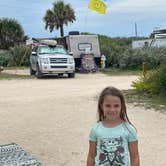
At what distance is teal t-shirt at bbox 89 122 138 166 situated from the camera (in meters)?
3.71

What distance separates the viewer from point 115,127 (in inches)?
149

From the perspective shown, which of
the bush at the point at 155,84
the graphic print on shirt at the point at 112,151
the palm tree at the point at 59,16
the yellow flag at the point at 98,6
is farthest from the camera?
the palm tree at the point at 59,16

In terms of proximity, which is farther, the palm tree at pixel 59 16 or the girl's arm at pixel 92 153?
the palm tree at pixel 59 16

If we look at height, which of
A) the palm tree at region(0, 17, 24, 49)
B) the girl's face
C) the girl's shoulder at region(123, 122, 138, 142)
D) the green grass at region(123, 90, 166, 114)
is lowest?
the green grass at region(123, 90, 166, 114)

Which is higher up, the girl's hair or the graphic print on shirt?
the girl's hair

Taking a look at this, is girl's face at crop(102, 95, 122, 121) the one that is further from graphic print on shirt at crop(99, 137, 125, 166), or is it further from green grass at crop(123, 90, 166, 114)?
green grass at crop(123, 90, 166, 114)

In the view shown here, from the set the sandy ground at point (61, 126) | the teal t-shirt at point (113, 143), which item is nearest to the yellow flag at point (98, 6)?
the sandy ground at point (61, 126)

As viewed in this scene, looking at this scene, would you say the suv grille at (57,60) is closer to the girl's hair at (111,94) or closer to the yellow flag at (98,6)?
the yellow flag at (98,6)

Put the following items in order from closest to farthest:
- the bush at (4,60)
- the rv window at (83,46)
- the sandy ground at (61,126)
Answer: the sandy ground at (61,126) → the rv window at (83,46) → the bush at (4,60)

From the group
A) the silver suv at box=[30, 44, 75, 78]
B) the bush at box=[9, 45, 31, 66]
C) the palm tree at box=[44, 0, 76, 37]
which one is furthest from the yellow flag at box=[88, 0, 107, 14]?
the palm tree at box=[44, 0, 76, 37]

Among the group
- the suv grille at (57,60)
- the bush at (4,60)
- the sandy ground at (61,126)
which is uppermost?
the suv grille at (57,60)

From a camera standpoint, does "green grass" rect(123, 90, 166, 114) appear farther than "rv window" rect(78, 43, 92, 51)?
No

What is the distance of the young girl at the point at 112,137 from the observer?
3717 millimetres

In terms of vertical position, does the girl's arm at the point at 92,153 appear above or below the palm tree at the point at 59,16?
below
